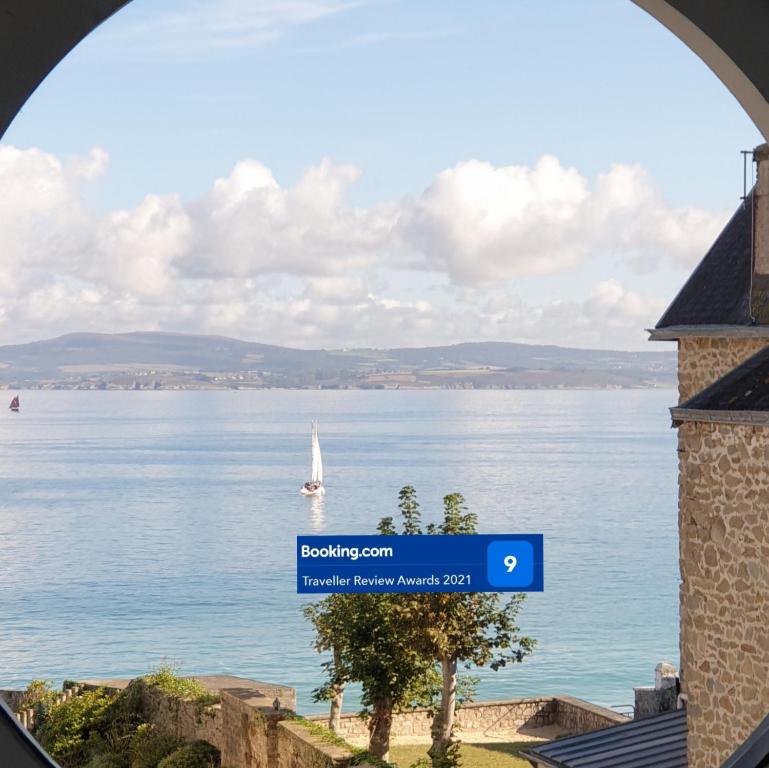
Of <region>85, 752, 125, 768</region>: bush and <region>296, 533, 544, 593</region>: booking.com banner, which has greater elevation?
<region>296, 533, 544, 593</region>: booking.com banner

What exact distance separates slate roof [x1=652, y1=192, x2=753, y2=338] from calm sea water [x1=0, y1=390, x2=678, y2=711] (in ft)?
84.7

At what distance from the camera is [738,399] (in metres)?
6.21

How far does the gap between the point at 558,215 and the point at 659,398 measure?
258 feet

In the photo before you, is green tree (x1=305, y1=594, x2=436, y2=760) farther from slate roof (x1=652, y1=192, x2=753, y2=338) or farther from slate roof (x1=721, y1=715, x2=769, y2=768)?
slate roof (x1=721, y1=715, x2=769, y2=768)

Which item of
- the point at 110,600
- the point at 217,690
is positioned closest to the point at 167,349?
the point at 110,600

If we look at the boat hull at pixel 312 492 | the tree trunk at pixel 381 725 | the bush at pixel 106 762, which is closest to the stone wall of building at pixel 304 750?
the bush at pixel 106 762

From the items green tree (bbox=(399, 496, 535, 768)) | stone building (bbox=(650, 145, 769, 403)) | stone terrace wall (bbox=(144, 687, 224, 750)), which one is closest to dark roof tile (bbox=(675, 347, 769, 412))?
stone building (bbox=(650, 145, 769, 403))

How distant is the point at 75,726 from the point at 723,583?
973 cm

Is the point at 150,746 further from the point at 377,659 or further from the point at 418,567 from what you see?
the point at 418,567

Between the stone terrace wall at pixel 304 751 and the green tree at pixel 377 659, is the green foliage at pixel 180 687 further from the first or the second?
the green tree at pixel 377 659

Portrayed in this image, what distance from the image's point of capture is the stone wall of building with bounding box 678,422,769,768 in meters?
6.17

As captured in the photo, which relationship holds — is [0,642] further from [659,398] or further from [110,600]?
[659,398]

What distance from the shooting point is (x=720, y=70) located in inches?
41.2

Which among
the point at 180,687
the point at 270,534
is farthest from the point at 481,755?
the point at 270,534
